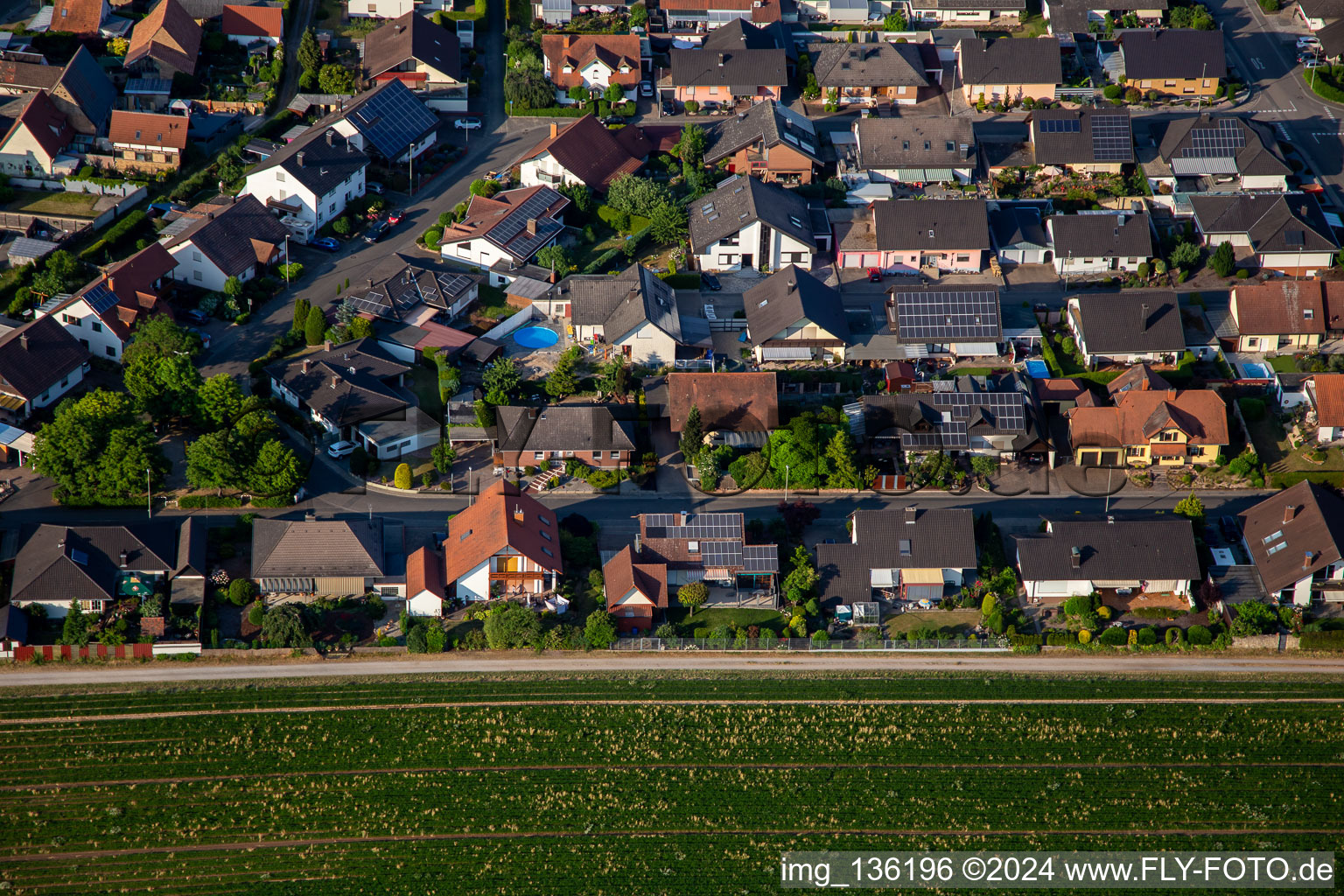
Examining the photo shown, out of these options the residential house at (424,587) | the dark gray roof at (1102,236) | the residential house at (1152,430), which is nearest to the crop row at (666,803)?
the residential house at (424,587)

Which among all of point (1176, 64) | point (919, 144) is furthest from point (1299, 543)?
point (1176, 64)

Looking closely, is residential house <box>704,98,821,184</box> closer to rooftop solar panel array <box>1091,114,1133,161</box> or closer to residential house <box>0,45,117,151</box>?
rooftop solar panel array <box>1091,114,1133,161</box>

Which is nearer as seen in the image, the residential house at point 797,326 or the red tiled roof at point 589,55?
the residential house at point 797,326

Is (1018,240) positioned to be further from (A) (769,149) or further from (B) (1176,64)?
(B) (1176,64)

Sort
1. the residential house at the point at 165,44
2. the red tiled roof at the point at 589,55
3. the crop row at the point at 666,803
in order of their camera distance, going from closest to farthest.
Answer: the crop row at the point at 666,803, the residential house at the point at 165,44, the red tiled roof at the point at 589,55

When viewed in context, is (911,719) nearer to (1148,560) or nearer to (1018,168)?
(1148,560)

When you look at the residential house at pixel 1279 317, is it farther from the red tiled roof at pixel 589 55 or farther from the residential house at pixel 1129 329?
the red tiled roof at pixel 589 55
